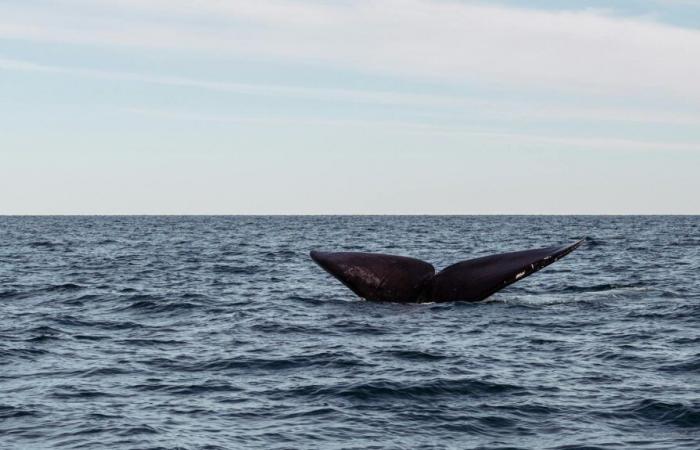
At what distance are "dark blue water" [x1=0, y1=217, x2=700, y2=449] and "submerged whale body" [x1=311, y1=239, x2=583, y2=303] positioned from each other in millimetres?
293

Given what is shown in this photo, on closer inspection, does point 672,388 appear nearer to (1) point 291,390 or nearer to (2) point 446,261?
(1) point 291,390

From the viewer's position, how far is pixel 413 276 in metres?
18.4

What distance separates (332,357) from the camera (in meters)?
14.4

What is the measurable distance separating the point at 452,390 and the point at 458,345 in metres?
3.31

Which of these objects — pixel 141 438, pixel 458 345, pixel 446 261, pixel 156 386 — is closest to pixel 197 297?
pixel 458 345

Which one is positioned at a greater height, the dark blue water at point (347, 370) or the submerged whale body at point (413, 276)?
the submerged whale body at point (413, 276)

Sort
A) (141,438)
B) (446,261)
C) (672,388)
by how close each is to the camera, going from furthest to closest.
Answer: (446,261), (672,388), (141,438)

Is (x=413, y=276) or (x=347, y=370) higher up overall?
(x=413, y=276)

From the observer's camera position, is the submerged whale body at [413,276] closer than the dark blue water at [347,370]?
No

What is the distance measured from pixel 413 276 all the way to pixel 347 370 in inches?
205

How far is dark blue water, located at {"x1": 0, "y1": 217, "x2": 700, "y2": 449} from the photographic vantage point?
33.4 ft

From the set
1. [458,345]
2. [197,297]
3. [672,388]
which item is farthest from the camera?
[197,297]

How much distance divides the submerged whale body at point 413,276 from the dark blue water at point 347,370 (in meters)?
0.29

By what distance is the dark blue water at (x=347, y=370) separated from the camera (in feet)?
33.4
